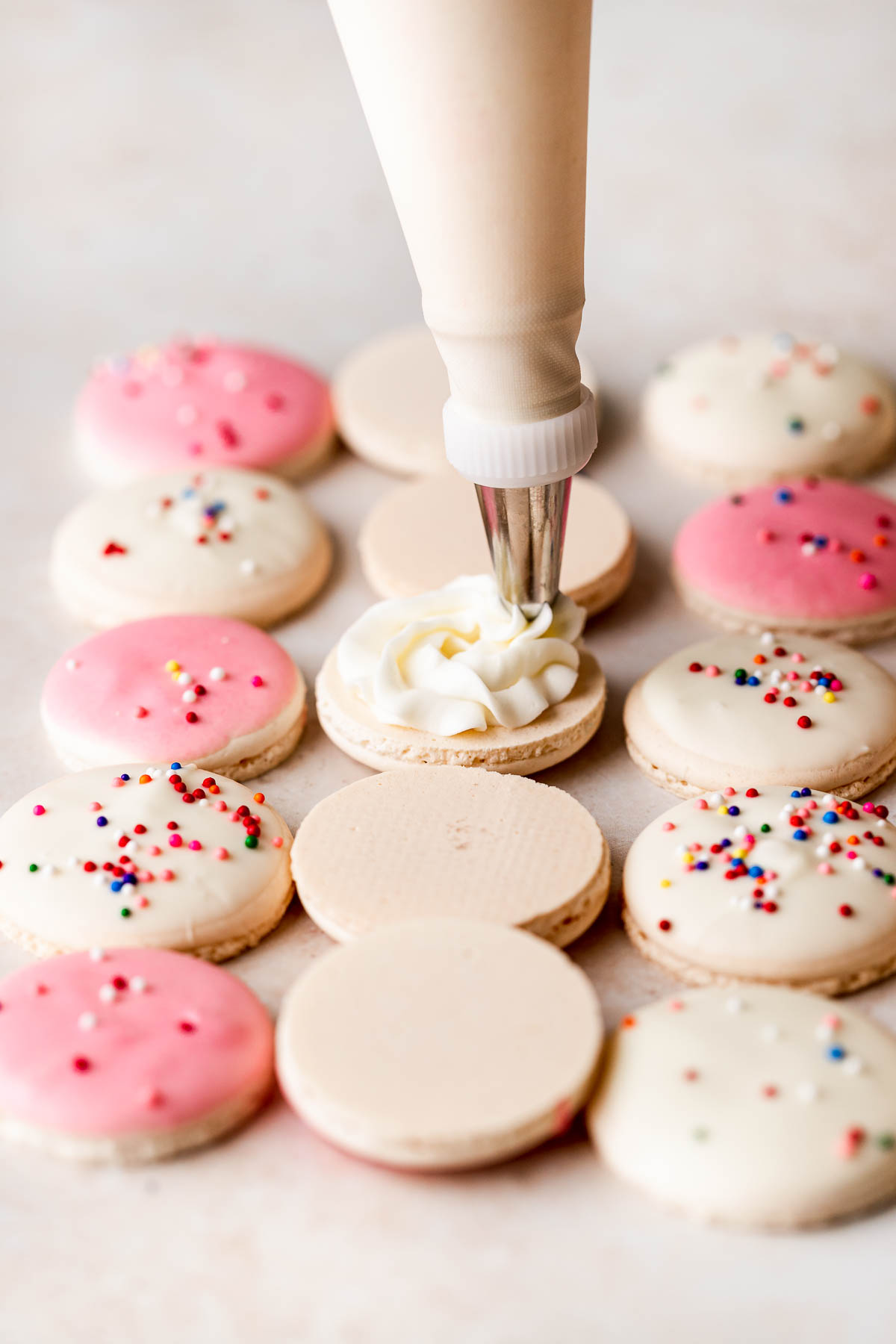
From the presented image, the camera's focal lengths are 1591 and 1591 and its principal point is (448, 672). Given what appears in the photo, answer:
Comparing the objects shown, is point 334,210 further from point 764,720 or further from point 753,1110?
point 753,1110

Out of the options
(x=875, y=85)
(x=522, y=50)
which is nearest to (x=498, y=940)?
(x=522, y=50)

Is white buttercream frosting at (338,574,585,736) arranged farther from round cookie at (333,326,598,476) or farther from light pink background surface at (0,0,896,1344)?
round cookie at (333,326,598,476)

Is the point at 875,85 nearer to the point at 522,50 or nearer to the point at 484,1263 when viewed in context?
the point at 522,50

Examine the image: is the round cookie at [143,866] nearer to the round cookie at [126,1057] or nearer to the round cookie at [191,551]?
the round cookie at [126,1057]

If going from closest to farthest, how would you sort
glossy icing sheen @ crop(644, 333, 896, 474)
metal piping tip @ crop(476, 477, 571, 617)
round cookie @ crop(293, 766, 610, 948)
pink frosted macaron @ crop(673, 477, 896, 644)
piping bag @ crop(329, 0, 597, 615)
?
piping bag @ crop(329, 0, 597, 615) < round cookie @ crop(293, 766, 610, 948) < metal piping tip @ crop(476, 477, 571, 617) < pink frosted macaron @ crop(673, 477, 896, 644) < glossy icing sheen @ crop(644, 333, 896, 474)

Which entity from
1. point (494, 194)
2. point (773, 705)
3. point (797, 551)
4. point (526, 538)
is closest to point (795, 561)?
point (797, 551)

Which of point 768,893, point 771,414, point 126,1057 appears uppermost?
point 126,1057

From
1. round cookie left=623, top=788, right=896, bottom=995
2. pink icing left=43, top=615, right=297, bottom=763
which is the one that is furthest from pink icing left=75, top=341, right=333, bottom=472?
round cookie left=623, top=788, right=896, bottom=995
